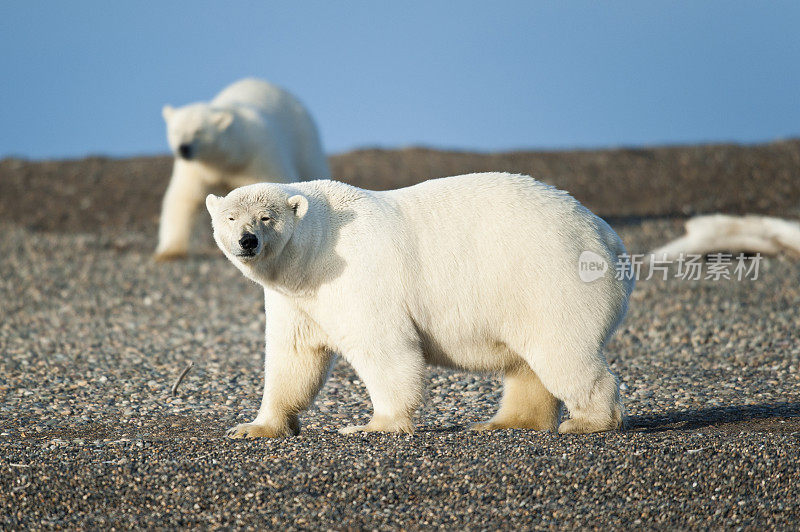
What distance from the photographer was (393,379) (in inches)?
193

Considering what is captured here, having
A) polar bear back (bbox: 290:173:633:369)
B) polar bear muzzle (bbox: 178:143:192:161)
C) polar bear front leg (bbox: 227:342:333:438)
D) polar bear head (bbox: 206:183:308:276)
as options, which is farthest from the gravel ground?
polar bear muzzle (bbox: 178:143:192:161)

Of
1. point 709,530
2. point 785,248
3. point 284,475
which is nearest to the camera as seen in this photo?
point 709,530

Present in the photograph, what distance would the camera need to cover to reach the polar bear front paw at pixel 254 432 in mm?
5203

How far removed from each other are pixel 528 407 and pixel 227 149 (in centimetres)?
797

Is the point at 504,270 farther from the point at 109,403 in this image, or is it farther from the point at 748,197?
the point at 748,197

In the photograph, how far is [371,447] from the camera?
15.2 feet

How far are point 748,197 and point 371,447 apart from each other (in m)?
13.6

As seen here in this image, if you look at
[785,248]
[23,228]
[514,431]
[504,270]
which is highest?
[504,270]

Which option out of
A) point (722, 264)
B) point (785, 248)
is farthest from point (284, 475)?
point (785, 248)

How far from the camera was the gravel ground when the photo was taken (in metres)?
4.18

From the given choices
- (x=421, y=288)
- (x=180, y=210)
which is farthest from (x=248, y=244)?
(x=180, y=210)

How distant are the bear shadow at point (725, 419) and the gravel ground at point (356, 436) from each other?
1.0 inches

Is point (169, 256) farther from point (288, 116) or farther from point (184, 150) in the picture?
point (288, 116)

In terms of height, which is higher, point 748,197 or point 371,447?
point 371,447
